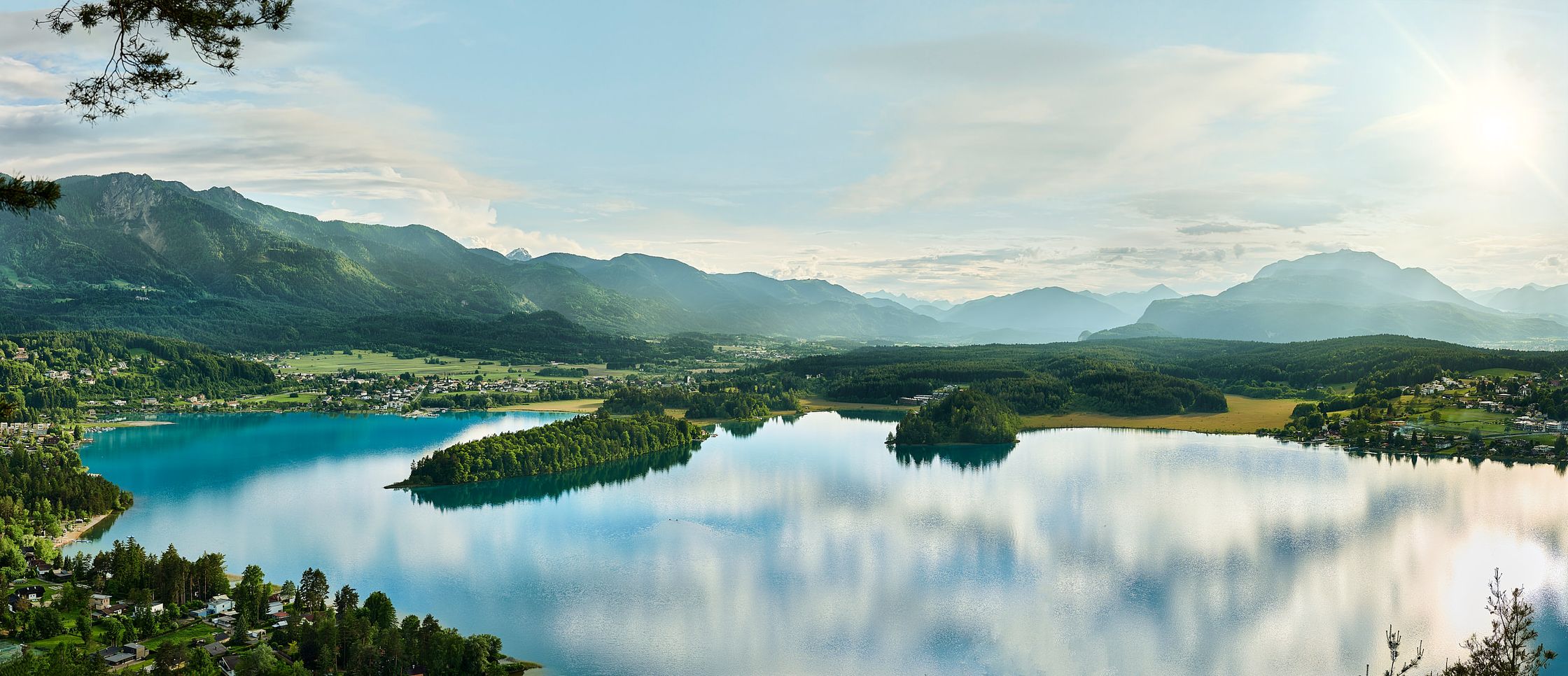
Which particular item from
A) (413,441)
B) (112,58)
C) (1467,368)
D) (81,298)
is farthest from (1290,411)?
(81,298)

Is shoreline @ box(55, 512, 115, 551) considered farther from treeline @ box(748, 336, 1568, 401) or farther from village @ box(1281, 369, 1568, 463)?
village @ box(1281, 369, 1568, 463)

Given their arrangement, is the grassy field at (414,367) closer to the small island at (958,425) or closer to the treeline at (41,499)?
the small island at (958,425)

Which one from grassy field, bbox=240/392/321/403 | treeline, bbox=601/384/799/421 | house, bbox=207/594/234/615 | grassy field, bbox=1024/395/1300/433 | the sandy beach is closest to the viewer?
house, bbox=207/594/234/615

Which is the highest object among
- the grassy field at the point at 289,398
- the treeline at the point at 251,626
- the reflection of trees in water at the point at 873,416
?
the grassy field at the point at 289,398

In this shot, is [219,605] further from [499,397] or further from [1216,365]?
[1216,365]

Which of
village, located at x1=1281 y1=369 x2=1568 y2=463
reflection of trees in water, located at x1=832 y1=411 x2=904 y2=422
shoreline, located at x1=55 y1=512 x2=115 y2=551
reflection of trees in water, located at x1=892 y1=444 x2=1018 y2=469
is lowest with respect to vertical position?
shoreline, located at x1=55 y1=512 x2=115 y2=551

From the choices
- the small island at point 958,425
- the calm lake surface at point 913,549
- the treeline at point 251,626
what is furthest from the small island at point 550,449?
the treeline at point 251,626

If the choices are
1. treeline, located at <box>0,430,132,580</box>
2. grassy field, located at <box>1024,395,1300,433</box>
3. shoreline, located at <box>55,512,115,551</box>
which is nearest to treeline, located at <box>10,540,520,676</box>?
treeline, located at <box>0,430,132,580</box>
